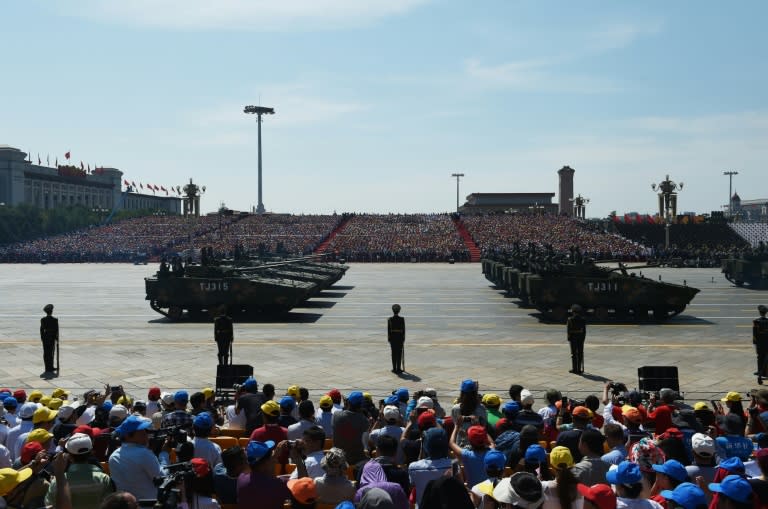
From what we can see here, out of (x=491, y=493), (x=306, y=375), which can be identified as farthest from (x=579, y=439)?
(x=306, y=375)

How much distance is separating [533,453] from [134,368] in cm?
1230

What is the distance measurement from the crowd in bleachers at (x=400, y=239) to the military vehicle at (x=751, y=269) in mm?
28392

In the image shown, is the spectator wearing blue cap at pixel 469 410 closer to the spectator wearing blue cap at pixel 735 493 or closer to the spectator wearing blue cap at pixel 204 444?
the spectator wearing blue cap at pixel 204 444

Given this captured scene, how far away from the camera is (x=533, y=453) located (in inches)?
201

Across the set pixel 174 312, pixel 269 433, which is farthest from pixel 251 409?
pixel 174 312

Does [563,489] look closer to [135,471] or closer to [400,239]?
[135,471]

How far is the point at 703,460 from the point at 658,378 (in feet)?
19.9

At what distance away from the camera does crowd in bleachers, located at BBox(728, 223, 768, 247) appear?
236 ft

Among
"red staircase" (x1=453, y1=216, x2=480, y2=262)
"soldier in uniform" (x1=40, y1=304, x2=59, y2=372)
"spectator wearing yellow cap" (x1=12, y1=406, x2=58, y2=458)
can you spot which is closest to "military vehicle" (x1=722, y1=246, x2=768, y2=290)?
"red staircase" (x1=453, y1=216, x2=480, y2=262)

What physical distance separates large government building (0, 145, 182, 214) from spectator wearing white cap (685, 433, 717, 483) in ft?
349

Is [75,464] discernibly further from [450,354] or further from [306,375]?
[450,354]

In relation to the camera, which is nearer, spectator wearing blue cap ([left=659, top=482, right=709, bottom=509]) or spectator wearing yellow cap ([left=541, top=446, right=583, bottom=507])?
spectator wearing blue cap ([left=659, top=482, right=709, bottom=509])

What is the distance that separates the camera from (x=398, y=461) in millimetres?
6586

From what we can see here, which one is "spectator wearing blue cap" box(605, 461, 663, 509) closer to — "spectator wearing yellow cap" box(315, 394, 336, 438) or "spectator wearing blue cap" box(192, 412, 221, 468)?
"spectator wearing blue cap" box(192, 412, 221, 468)
